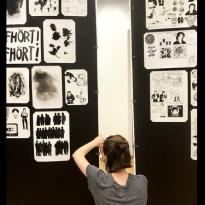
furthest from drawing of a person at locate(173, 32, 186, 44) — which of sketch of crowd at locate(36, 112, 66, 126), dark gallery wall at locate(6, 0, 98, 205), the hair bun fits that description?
the hair bun

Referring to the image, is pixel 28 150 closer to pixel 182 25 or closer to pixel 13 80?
pixel 13 80

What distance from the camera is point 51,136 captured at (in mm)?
2436

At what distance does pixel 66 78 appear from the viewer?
243cm

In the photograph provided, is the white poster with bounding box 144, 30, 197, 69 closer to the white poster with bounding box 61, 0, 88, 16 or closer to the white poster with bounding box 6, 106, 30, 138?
the white poster with bounding box 61, 0, 88, 16

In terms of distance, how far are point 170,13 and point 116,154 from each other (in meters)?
1.17

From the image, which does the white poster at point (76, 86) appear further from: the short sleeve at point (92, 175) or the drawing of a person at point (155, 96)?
the short sleeve at point (92, 175)

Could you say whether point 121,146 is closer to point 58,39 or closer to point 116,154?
point 116,154

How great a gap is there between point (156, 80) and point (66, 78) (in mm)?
604

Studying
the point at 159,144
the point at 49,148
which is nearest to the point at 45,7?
the point at 49,148

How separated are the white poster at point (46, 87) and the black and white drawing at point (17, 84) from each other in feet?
0.18

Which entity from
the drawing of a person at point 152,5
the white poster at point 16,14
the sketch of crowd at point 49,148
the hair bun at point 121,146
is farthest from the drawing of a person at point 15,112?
the drawing of a person at point 152,5

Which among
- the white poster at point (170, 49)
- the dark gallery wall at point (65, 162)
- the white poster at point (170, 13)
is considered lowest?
the dark gallery wall at point (65, 162)

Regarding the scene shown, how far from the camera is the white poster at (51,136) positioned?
7.98ft

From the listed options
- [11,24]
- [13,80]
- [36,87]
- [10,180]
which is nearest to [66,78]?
[36,87]
